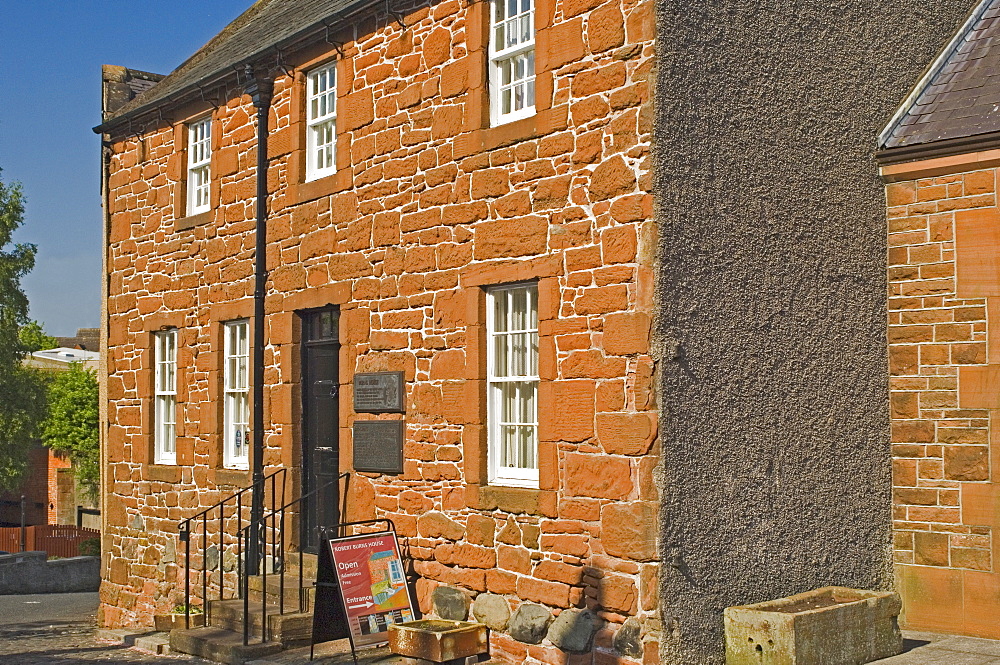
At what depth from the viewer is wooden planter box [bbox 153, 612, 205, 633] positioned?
1276 cm

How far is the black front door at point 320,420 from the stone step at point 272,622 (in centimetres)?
127

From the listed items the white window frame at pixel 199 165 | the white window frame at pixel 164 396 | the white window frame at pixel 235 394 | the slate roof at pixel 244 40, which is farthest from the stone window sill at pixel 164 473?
the slate roof at pixel 244 40

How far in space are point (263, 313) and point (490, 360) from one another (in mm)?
4298

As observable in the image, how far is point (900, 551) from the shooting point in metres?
11.1

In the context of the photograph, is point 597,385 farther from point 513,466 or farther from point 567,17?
point 567,17

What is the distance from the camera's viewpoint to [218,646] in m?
11.5

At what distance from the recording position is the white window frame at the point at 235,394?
14.7 m

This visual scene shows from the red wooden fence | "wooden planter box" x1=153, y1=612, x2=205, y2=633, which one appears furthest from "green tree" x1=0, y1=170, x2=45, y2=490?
"wooden planter box" x1=153, y1=612, x2=205, y2=633

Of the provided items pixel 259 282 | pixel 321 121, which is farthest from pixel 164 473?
pixel 321 121

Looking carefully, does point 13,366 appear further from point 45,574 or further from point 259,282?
point 259,282

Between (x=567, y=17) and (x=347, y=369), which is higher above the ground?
(x=567, y=17)

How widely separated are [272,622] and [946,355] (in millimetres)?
6918

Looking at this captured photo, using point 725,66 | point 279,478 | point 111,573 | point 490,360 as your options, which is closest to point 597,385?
point 490,360

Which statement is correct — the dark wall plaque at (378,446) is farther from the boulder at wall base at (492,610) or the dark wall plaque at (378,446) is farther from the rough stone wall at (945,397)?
the rough stone wall at (945,397)
